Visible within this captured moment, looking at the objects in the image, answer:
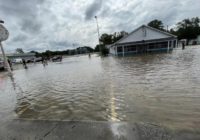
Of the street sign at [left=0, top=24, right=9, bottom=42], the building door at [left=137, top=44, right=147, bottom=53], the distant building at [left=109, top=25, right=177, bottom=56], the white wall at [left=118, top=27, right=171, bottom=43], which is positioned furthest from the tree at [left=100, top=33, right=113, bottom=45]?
the street sign at [left=0, top=24, right=9, bottom=42]

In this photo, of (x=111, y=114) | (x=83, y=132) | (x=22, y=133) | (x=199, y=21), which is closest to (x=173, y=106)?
(x=111, y=114)

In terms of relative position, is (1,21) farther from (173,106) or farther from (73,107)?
(173,106)

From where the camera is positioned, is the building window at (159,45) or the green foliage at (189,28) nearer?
the building window at (159,45)

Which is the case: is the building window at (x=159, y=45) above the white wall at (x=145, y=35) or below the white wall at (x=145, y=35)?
below

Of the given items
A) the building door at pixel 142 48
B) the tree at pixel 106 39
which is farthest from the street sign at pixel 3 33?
the tree at pixel 106 39

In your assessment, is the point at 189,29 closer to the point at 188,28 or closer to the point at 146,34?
the point at 188,28

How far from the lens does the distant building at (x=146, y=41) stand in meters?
30.8

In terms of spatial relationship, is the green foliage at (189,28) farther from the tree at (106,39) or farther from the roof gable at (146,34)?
the roof gable at (146,34)

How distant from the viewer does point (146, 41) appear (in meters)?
31.5

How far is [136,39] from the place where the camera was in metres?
31.9

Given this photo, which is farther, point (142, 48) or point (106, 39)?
point (106, 39)

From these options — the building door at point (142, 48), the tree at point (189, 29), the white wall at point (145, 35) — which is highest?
the tree at point (189, 29)

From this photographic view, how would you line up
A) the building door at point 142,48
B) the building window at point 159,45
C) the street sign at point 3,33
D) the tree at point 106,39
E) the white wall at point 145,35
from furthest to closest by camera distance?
the tree at point 106,39 → the building door at point 142,48 → the building window at point 159,45 → the white wall at point 145,35 → the street sign at point 3,33

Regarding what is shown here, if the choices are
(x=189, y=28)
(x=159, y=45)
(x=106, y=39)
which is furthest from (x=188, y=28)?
(x=159, y=45)
